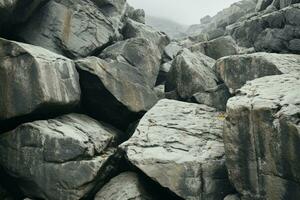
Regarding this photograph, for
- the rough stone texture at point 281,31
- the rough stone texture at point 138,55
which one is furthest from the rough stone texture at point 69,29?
the rough stone texture at point 281,31

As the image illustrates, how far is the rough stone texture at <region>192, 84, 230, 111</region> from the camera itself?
2544 cm

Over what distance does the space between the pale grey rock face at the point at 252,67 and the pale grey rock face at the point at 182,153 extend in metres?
3.01

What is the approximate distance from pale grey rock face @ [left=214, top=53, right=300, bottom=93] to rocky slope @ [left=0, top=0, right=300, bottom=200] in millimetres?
61

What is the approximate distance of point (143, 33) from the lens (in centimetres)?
3325

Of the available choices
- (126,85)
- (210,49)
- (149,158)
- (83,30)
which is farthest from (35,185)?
(210,49)

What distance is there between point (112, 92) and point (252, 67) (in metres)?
8.30

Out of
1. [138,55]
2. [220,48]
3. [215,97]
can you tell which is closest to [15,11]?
[138,55]

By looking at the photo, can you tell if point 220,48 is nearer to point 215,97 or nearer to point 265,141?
point 215,97

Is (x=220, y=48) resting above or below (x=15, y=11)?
below

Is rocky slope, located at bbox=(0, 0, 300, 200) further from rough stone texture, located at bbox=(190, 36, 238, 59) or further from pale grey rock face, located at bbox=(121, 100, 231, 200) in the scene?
rough stone texture, located at bbox=(190, 36, 238, 59)

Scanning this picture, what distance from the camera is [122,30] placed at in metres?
33.0

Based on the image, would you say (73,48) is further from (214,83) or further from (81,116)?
(214,83)

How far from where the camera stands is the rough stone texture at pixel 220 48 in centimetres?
3306

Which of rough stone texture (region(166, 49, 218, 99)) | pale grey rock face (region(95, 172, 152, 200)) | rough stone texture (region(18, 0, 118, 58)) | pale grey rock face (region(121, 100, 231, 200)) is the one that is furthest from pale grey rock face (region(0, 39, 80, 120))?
rough stone texture (region(166, 49, 218, 99))
